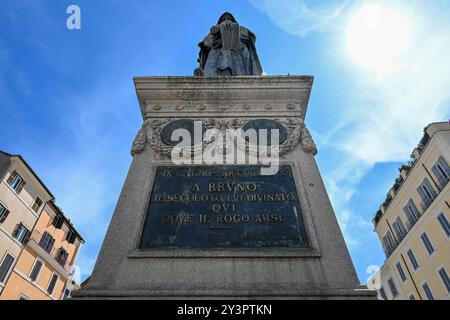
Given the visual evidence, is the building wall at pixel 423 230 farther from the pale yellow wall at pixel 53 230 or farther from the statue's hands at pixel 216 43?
the pale yellow wall at pixel 53 230

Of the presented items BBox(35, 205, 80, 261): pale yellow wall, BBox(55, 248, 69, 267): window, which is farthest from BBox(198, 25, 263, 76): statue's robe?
BBox(55, 248, 69, 267): window

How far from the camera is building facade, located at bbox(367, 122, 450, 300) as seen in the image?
21.0 metres

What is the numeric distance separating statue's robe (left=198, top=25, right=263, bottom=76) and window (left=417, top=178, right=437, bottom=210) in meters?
21.9

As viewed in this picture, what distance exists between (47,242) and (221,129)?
29826 mm

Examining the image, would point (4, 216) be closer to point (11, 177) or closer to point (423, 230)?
point (11, 177)

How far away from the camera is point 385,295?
2933 centimetres

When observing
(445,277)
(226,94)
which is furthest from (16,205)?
(445,277)

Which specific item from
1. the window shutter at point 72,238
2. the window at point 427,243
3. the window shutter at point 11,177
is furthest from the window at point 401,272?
the window shutter at point 11,177

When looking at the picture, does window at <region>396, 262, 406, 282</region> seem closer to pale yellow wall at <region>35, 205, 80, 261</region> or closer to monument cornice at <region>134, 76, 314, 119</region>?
monument cornice at <region>134, 76, 314, 119</region>

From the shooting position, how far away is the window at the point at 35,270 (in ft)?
82.4

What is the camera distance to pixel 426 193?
23562 millimetres
